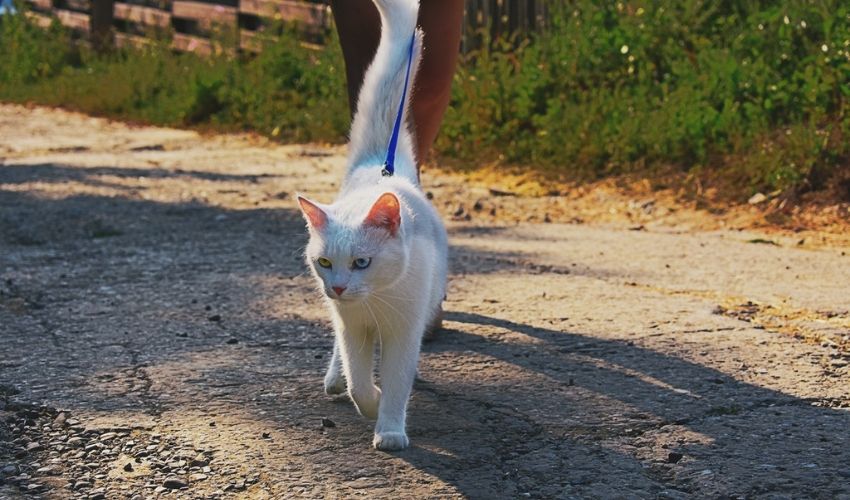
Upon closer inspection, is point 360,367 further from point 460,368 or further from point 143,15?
point 143,15

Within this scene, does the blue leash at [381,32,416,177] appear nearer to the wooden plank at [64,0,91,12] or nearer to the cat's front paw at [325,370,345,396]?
the cat's front paw at [325,370,345,396]

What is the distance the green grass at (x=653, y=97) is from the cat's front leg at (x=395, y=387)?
10.8 feet

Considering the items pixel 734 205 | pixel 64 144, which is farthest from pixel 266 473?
pixel 64 144

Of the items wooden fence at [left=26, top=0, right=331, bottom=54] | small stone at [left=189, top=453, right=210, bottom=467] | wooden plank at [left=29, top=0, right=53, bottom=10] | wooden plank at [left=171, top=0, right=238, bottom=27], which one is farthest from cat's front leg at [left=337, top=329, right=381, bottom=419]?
wooden plank at [left=29, top=0, right=53, bottom=10]

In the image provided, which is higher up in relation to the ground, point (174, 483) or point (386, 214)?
point (386, 214)

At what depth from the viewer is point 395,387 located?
8.96 feet

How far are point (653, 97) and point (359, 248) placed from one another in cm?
413

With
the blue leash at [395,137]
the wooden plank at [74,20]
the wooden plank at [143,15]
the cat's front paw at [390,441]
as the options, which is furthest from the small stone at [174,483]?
the wooden plank at [74,20]

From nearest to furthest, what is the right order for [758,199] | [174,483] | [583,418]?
[174,483] < [583,418] < [758,199]

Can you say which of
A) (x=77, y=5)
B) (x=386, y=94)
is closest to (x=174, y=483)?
(x=386, y=94)

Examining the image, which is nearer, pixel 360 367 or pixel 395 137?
pixel 360 367

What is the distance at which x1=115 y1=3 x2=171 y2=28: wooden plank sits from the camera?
37.7ft

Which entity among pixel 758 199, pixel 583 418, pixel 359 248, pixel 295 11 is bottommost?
pixel 583 418

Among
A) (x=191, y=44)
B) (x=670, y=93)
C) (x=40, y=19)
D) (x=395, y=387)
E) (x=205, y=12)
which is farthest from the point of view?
(x=40, y=19)
